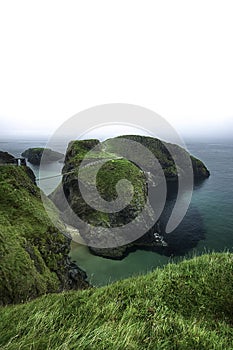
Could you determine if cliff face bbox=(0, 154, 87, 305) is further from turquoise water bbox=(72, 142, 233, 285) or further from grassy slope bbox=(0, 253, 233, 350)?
grassy slope bbox=(0, 253, 233, 350)

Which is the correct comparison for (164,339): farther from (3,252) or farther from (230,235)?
(230,235)

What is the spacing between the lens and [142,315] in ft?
19.2

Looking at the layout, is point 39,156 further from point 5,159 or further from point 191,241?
point 191,241

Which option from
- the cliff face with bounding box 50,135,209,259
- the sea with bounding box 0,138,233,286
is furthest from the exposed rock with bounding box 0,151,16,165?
the cliff face with bounding box 50,135,209,259

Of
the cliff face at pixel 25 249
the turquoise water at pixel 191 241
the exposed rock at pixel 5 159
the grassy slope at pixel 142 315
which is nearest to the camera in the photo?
the grassy slope at pixel 142 315

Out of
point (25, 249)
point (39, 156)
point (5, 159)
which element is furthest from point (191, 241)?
point (39, 156)

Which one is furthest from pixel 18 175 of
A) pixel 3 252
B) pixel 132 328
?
pixel 132 328

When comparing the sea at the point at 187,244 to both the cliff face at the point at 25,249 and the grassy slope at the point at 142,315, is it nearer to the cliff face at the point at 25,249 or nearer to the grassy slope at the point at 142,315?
the cliff face at the point at 25,249

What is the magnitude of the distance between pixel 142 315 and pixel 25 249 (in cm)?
1444

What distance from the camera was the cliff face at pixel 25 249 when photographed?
12.8 m

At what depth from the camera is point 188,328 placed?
5.33 meters

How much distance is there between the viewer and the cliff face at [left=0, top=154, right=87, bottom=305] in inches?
505

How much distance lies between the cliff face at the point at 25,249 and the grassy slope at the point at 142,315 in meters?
6.32

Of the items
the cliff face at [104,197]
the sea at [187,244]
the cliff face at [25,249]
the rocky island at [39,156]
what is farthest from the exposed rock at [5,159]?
the rocky island at [39,156]
